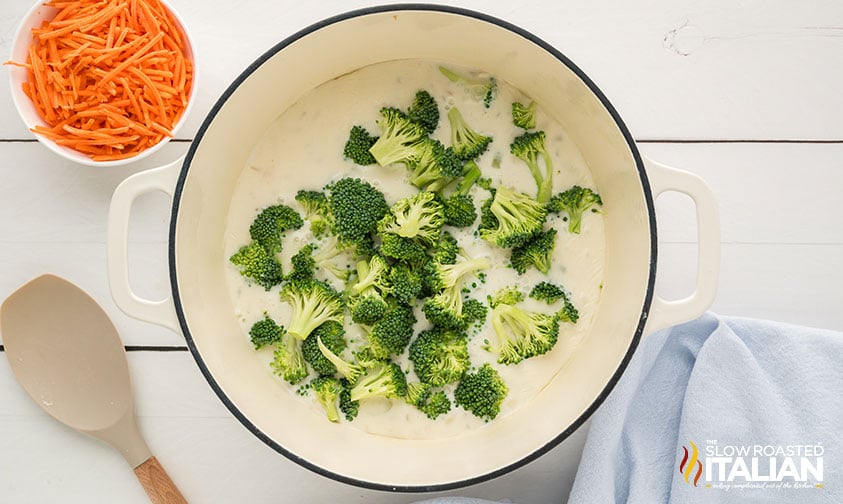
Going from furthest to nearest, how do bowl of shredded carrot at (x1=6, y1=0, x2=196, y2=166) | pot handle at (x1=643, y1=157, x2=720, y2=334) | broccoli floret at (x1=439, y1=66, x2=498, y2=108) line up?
broccoli floret at (x1=439, y1=66, x2=498, y2=108) < bowl of shredded carrot at (x1=6, y1=0, x2=196, y2=166) < pot handle at (x1=643, y1=157, x2=720, y2=334)

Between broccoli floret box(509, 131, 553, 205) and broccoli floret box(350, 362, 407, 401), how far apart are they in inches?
16.6

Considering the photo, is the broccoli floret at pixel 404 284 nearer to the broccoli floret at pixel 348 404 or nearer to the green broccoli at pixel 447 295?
the green broccoli at pixel 447 295

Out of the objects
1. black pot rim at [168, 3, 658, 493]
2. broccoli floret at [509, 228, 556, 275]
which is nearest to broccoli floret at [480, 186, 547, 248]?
broccoli floret at [509, 228, 556, 275]

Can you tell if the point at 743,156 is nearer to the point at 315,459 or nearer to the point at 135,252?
the point at 315,459

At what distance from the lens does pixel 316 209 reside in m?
1.41

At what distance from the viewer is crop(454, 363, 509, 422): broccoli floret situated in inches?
54.8

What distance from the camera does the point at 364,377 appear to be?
1427mm

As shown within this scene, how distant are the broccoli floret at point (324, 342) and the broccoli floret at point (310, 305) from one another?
0.5 inches

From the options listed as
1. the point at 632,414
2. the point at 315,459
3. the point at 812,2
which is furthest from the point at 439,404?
the point at 812,2

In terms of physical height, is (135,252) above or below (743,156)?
below

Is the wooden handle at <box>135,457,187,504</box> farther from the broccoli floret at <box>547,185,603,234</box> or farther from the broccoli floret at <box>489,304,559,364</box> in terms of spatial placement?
the broccoli floret at <box>547,185,603,234</box>

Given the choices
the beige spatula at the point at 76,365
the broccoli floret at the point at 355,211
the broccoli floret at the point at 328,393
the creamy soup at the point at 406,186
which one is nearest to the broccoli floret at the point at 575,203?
the creamy soup at the point at 406,186

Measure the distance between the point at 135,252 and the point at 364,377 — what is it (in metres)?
0.51

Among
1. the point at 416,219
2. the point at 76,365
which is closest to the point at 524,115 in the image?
the point at 416,219
